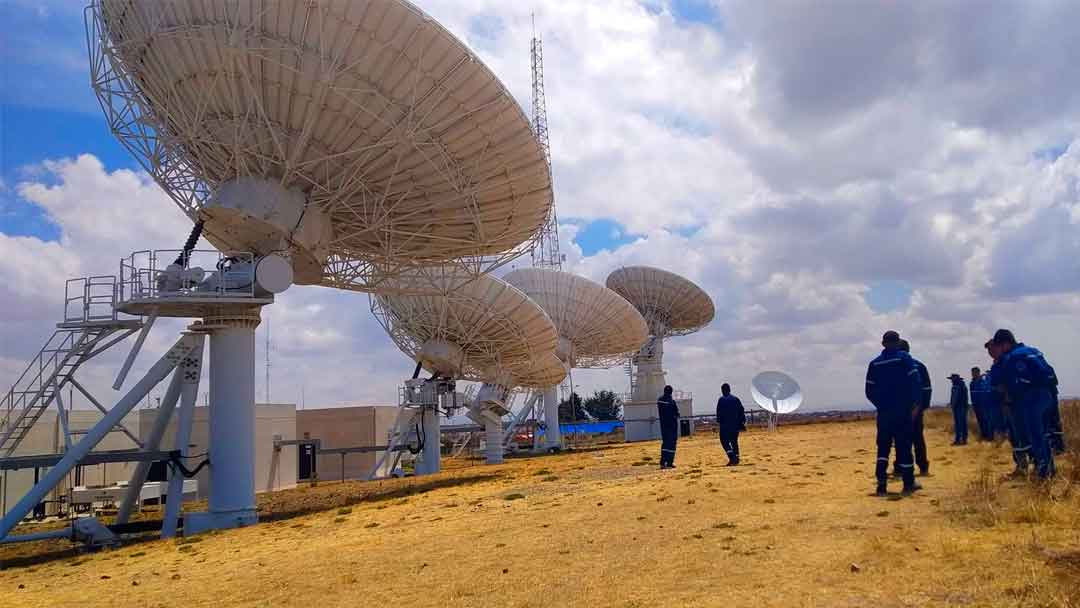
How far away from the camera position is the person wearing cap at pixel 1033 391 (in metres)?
11.5

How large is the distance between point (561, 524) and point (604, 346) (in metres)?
48.0

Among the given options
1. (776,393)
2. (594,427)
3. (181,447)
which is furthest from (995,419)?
(594,427)

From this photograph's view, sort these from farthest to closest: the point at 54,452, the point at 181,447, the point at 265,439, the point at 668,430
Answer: the point at 265,439, the point at 54,452, the point at 181,447, the point at 668,430

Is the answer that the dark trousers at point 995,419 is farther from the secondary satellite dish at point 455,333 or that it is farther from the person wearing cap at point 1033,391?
the secondary satellite dish at point 455,333

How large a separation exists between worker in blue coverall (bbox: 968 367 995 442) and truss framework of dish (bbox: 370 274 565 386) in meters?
24.5

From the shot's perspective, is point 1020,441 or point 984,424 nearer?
point 1020,441

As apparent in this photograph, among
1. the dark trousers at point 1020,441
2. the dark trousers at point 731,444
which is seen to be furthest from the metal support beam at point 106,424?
the dark trousers at point 1020,441

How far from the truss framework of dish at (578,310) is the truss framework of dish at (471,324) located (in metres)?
10.2

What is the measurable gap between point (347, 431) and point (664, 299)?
2703cm

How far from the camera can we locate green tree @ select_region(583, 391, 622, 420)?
500 ft

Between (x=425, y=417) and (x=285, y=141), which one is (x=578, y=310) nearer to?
(x=425, y=417)

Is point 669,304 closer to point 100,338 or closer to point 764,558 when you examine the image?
point 100,338

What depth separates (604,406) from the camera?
154 m

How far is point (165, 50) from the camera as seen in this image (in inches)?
875
